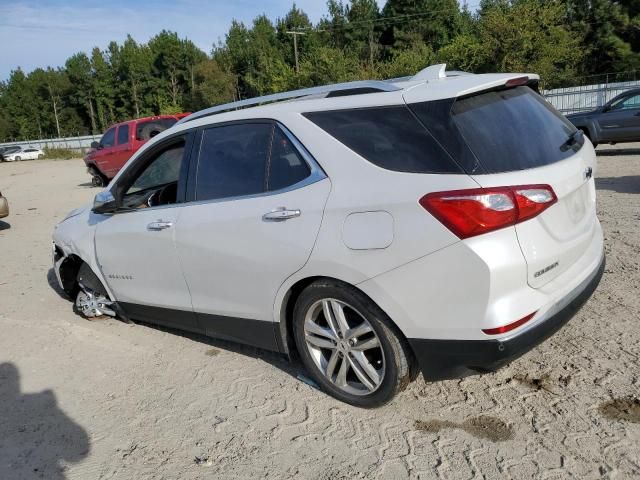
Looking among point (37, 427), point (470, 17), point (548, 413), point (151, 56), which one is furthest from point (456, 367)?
point (151, 56)

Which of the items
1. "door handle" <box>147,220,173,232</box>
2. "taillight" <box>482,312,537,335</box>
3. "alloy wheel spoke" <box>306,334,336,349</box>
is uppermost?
"door handle" <box>147,220,173,232</box>

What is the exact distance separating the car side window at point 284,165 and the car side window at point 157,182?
1009 millimetres

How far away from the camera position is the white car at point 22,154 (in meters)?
44.7

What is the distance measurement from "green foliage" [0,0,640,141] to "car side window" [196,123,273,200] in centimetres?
2825

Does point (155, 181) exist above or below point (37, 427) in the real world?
above

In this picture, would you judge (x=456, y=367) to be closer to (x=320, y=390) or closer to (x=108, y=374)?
(x=320, y=390)

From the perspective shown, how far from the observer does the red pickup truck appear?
50.3 feet

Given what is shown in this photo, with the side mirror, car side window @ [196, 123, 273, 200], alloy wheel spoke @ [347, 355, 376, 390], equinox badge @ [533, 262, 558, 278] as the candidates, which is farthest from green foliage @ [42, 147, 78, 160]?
equinox badge @ [533, 262, 558, 278]

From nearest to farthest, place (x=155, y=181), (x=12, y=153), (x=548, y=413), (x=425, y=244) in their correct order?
(x=425, y=244) < (x=548, y=413) < (x=155, y=181) < (x=12, y=153)

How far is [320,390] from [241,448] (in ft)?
2.19

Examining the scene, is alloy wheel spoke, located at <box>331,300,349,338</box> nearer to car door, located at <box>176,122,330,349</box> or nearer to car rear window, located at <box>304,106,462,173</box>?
car door, located at <box>176,122,330,349</box>

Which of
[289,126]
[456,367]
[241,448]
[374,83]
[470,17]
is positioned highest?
[470,17]

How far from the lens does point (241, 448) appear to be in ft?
9.80

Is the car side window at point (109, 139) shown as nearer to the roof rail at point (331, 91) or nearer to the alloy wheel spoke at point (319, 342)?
the roof rail at point (331, 91)
